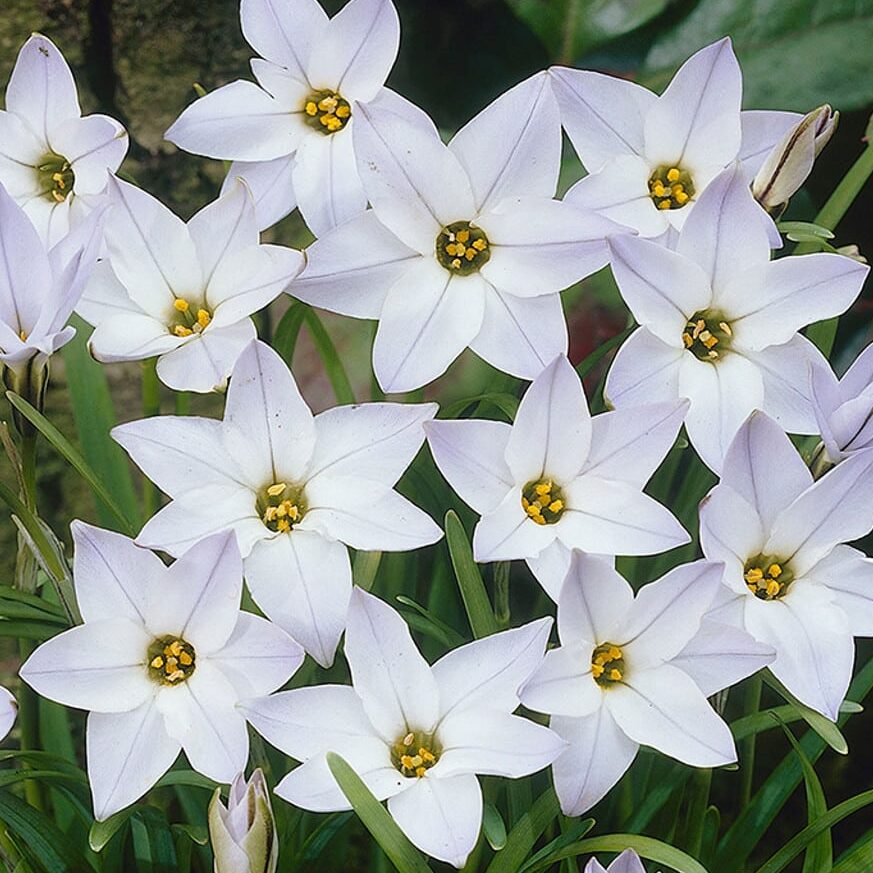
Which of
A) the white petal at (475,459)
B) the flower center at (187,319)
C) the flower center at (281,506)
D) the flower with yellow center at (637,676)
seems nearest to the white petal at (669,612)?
the flower with yellow center at (637,676)

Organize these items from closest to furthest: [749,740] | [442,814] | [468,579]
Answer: [442,814], [468,579], [749,740]

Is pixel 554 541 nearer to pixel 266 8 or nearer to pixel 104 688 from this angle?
pixel 104 688

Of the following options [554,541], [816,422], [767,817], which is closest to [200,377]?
[554,541]

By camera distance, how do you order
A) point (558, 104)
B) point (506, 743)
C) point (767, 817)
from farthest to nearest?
point (767, 817)
point (558, 104)
point (506, 743)

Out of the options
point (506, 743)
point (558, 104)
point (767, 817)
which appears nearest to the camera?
point (506, 743)

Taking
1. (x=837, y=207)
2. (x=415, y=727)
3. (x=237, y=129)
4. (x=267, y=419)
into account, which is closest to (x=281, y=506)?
(x=267, y=419)

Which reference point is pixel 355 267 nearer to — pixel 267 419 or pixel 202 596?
pixel 267 419

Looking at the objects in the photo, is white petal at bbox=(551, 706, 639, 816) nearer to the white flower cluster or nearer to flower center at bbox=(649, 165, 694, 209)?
the white flower cluster
